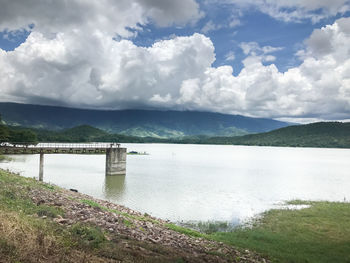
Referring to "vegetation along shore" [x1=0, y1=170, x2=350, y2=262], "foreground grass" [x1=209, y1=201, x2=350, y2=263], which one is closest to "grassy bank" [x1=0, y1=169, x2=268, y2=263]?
"vegetation along shore" [x1=0, y1=170, x2=350, y2=262]

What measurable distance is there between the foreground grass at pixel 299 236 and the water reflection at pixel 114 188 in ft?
85.0

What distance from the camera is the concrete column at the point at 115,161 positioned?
78.2m

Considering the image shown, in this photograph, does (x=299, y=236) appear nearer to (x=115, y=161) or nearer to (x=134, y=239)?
(x=134, y=239)

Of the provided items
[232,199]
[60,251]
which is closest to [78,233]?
[60,251]

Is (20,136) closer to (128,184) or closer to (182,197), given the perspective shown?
(128,184)

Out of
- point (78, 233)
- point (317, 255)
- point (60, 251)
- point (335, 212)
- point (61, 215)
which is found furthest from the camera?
point (335, 212)

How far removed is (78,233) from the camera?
15633 mm

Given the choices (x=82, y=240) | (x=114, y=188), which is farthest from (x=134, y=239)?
(x=114, y=188)

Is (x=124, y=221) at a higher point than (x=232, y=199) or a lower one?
higher

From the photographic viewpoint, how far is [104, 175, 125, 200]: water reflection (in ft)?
163

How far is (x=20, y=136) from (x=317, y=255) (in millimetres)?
144246

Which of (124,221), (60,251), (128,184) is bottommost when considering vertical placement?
(128,184)

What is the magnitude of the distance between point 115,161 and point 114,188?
72.1 feet

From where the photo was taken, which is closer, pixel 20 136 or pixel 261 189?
pixel 261 189
